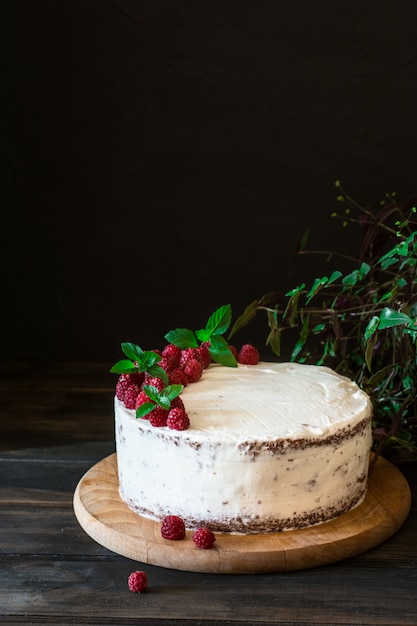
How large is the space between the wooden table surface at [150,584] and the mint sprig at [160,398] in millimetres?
274

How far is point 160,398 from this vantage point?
167 cm

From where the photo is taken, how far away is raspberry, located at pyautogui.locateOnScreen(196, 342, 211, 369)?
1.94 metres

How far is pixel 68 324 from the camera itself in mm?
3041

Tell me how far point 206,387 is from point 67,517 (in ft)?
1.27

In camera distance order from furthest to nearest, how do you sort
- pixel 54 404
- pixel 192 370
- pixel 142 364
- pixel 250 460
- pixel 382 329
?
1. pixel 54 404
2. pixel 382 329
3. pixel 192 370
4. pixel 142 364
5. pixel 250 460

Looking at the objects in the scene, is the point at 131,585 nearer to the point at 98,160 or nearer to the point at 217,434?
the point at 217,434

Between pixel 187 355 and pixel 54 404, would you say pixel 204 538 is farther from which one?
pixel 54 404

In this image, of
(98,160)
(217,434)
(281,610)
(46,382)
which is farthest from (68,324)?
(281,610)

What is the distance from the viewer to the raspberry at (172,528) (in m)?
1.63

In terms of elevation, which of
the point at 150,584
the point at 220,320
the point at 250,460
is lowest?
the point at 150,584

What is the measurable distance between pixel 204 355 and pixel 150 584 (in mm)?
546

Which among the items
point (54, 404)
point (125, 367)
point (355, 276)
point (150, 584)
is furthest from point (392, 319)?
point (54, 404)

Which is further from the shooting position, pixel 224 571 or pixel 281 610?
pixel 224 571

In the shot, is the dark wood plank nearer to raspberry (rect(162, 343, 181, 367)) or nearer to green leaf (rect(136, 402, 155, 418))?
raspberry (rect(162, 343, 181, 367))
